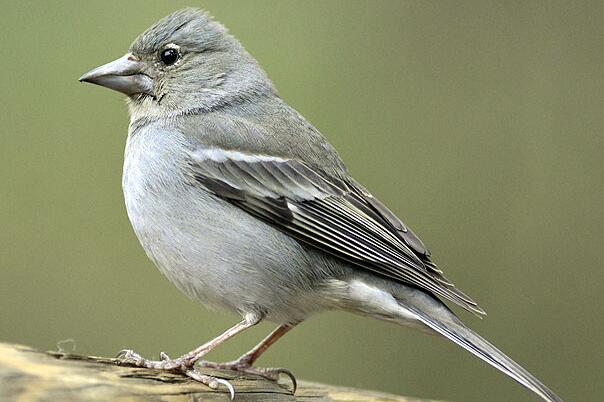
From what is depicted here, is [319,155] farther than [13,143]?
No

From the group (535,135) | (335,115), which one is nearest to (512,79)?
(535,135)

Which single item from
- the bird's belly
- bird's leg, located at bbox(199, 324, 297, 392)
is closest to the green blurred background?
bird's leg, located at bbox(199, 324, 297, 392)

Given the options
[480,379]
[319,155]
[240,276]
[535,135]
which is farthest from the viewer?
[535,135]

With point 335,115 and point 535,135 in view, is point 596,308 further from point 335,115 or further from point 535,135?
point 335,115

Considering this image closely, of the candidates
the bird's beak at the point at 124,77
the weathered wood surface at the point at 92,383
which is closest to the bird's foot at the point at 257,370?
the weathered wood surface at the point at 92,383

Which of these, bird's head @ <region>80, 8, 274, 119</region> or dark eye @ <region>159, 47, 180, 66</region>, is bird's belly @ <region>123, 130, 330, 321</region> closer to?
bird's head @ <region>80, 8, 274, 119</region>

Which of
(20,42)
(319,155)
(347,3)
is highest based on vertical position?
(347,3)
